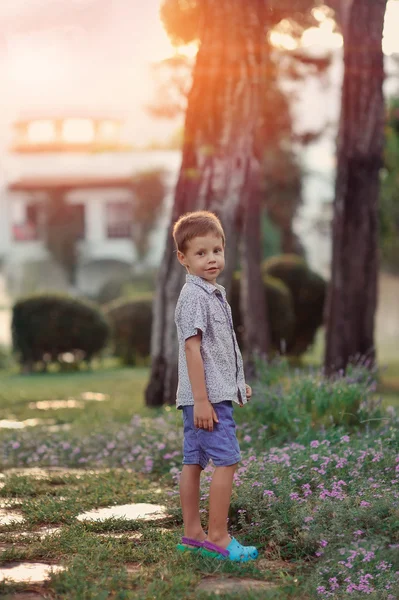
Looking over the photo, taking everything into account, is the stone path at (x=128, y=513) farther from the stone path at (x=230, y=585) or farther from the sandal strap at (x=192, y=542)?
the stone path at (x=230, y=585)

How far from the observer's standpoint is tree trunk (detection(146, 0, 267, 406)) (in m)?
10.1

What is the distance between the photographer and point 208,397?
462 cm

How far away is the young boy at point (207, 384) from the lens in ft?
15.1

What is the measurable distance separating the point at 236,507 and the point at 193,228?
4.91 feet

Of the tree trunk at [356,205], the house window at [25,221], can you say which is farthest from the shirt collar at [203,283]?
the house window at [25,221]

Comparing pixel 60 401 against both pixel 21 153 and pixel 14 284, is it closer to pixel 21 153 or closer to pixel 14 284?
pixel 14 284

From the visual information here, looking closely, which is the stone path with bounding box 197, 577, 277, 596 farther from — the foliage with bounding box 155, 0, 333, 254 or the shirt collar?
the foliage with bounding box 155, 0, 333, 254

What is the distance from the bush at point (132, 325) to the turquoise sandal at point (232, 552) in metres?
15.9

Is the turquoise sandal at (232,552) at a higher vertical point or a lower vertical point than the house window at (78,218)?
lower

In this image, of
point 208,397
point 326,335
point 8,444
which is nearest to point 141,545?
point 208,397

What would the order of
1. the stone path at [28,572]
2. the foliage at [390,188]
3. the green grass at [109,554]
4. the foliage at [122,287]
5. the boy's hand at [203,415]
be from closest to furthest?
1. the green grass at [109,554]
2. the stone path at [28,572]
3. the boy's hand at [203,415]
4. the foliage at [390,188]
5. the foliage at [122,287]

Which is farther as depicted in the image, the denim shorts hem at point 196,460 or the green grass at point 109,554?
the denim shorts hem at point 196,460

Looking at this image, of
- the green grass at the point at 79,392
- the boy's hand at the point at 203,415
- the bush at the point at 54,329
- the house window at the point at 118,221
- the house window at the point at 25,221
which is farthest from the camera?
the house window at the point at 118,221

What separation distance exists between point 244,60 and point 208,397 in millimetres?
6244
